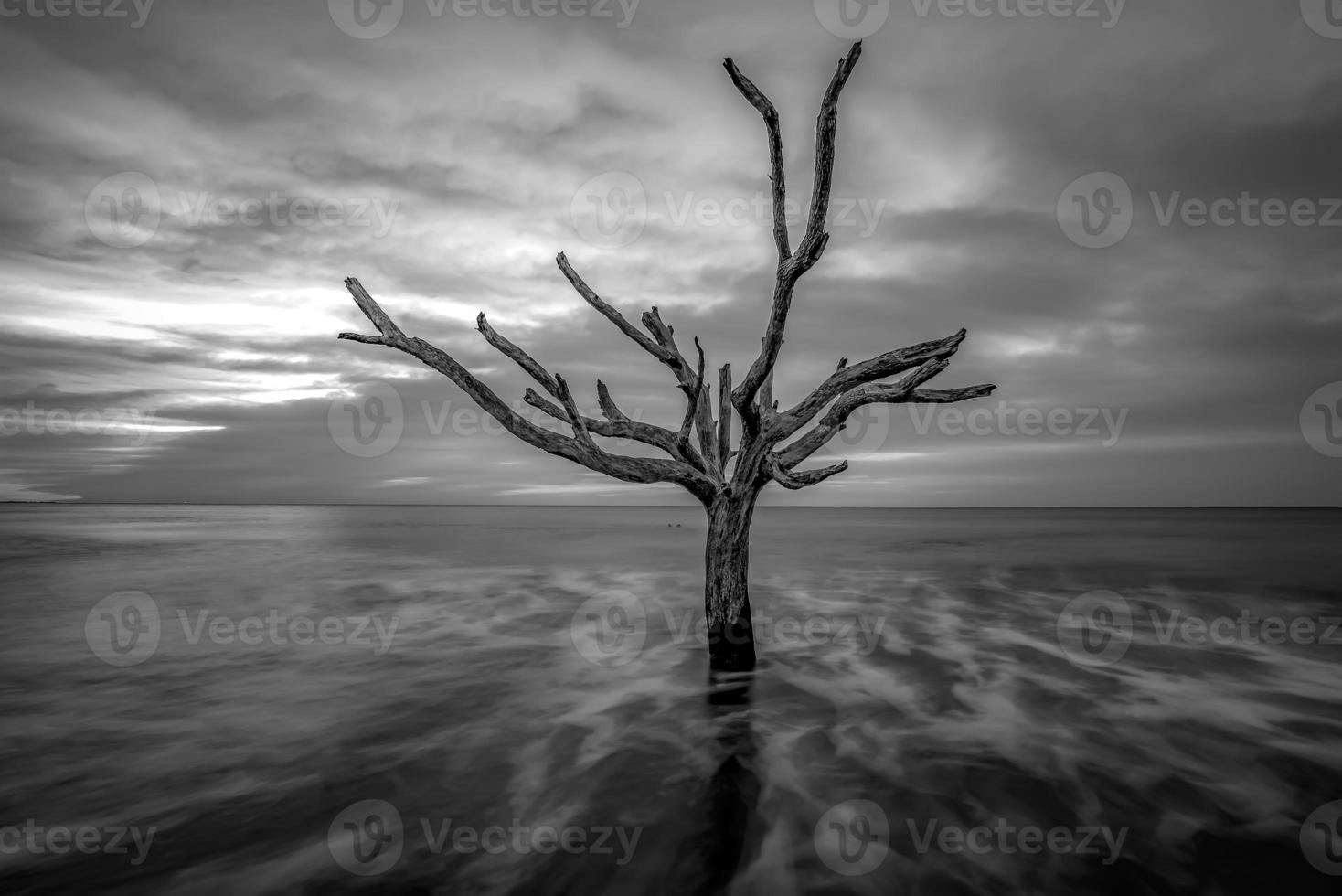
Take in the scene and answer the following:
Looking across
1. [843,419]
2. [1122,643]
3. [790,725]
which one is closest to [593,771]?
[790,725]

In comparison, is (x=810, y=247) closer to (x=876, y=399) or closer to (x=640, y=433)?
(x=876, y=399)

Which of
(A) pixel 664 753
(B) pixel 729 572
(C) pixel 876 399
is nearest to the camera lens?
(A) pixel 664 753

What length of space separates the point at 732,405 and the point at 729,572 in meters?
2.18

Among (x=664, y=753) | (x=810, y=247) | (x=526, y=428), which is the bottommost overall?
(x=664, y=753)

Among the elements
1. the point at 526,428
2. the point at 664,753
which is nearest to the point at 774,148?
the point at 526,428

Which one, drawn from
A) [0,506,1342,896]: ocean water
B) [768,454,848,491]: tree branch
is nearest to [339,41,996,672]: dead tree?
[768,454,848,491]: tree branch

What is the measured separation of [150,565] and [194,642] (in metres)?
20.1

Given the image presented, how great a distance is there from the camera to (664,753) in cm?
639

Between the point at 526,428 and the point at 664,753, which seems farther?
the point at 526,428

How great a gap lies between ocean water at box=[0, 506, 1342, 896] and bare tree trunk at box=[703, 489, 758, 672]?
0.68 meters

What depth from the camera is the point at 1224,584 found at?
21.7 meters

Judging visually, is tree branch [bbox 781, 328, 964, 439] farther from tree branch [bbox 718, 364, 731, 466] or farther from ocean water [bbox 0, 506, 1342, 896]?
ocean water [bbox 0, 506, 1342, 896]

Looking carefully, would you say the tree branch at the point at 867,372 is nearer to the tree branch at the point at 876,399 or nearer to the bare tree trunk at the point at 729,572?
the tree branch at the point at 876,399

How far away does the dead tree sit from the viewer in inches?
271
